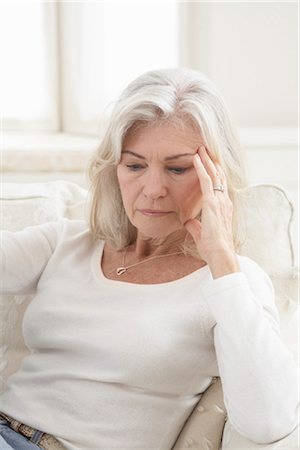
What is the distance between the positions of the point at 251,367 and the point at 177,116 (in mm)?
478

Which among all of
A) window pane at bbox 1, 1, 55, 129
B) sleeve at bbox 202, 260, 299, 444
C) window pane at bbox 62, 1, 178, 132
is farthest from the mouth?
window pane at bbox 1, 1, 55, 129

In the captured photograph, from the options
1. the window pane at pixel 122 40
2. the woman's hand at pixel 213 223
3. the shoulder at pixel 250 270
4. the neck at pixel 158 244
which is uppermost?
the window pane at pixel 122 40

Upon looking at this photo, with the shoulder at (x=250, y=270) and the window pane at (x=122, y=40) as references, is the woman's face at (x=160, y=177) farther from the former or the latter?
the window pane at (x=122, y=40)

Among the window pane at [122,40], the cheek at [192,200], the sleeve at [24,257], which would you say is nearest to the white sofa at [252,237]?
the sleeve at [24,257]

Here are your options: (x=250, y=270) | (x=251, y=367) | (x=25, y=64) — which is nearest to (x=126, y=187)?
(x=250, y=270)

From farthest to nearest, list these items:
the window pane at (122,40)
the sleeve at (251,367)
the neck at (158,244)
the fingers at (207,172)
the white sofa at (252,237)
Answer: the window pane at (122,40)
the white sofa at (252,237)
the neck at (158,244)
the fingers at (207,172)
the sleeve at (251,367)

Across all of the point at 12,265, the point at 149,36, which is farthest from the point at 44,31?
the point at 12,265

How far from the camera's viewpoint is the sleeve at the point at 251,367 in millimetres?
1296

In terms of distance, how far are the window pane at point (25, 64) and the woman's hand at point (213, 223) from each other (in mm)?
1559

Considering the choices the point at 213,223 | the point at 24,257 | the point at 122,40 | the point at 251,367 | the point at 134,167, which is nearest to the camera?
the point at 251,367

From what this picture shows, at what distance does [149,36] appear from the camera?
2852 millimetres

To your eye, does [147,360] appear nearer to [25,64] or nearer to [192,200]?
[192,200]

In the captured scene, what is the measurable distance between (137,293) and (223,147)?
314 millimetres

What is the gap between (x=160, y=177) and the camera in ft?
4.88
